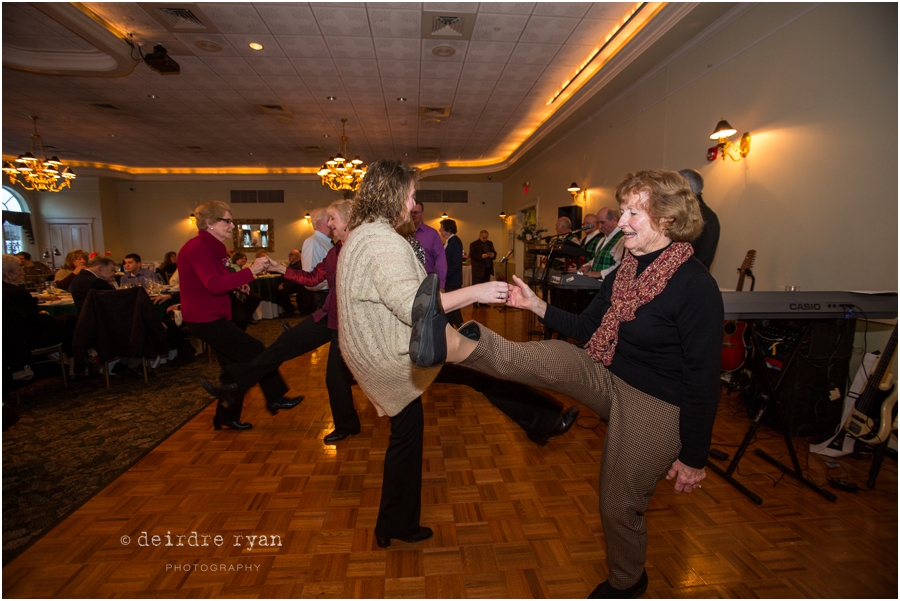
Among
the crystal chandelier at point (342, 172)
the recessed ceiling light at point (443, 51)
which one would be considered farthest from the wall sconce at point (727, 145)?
the crystal chandelier at point (342, 172)

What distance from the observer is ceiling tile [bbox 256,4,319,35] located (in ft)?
14.4

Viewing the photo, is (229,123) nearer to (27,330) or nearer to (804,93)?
(27,330)

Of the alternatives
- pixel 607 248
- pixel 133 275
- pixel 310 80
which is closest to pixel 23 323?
pixel 133 275

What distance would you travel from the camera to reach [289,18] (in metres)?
4.60

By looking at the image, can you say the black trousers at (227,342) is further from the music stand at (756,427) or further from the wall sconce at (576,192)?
the wall sconce at (576,192)

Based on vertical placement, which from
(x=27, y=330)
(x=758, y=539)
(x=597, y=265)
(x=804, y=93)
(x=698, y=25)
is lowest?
(x=758, y=539)

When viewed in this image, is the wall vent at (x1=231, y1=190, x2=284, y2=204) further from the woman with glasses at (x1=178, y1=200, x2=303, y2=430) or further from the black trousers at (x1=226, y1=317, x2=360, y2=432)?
the black trousers at (x1=226, y1=317, x2=360, y2=432)

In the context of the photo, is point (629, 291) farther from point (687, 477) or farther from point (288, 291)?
point (288, 291)

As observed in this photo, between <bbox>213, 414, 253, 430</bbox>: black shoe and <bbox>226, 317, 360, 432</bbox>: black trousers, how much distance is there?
38 cm

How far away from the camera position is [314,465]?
8.40 feet

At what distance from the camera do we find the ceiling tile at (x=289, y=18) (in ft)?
14.4

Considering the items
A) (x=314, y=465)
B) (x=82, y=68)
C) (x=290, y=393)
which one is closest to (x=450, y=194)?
(x=82, y=68)

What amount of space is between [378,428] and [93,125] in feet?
32.2

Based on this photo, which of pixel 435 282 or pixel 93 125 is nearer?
pixel 435 282
